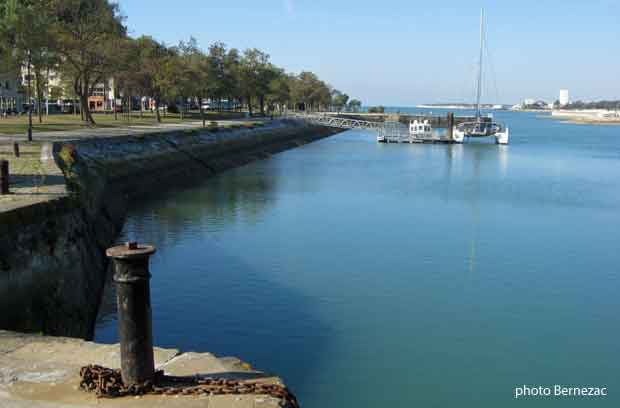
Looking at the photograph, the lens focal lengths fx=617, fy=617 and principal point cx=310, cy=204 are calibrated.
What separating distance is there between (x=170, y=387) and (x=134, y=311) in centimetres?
91

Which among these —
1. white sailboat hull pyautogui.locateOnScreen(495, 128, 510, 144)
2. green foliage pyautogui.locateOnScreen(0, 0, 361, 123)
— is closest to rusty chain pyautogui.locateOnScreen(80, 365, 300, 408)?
green foliage pyautogui.locateOnScreen(0, 0, 361, 123)

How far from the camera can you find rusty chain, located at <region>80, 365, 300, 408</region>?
650 centimetres

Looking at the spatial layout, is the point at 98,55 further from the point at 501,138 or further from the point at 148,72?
the point at 501,138

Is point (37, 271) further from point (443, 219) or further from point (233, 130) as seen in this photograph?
point (233, 130)

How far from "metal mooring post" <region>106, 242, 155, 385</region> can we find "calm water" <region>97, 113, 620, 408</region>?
553cm

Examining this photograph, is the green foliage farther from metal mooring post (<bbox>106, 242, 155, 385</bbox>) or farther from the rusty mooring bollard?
metal mooring post (<bbox>106, 242, 155, 385</bbox>)

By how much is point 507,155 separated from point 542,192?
32552 millimetres

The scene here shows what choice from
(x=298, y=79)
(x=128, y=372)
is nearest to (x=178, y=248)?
(x=128, y=372)

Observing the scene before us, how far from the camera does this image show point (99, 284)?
1791cm

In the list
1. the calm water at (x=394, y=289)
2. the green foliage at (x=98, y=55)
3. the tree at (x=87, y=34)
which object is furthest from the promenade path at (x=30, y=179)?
the tree at (x=87, y=34)

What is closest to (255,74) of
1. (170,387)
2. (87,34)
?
(87,34)

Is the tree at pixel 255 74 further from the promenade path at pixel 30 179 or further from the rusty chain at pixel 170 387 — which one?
the rusty chain at pixel 170 387

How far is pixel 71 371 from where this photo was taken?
7.12 meters

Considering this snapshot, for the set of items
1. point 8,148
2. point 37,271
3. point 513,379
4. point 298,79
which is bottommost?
point 513,379
